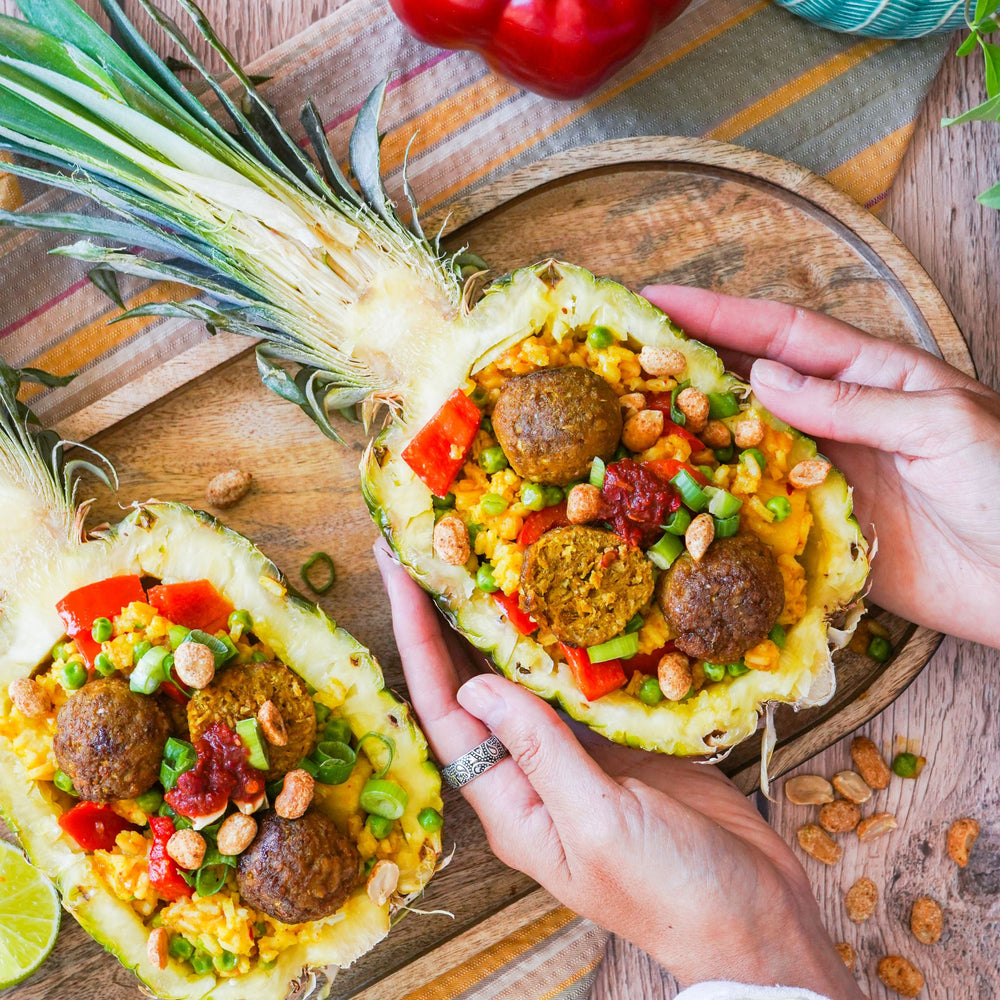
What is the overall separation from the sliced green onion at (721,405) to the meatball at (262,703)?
167cm

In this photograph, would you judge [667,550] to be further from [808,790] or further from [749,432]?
[808,790]

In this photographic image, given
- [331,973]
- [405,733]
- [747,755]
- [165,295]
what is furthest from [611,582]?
[165,295]

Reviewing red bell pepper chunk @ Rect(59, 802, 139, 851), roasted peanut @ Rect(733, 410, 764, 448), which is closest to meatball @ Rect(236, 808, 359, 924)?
red bell pepper chunk @ Rect(59, 802, 139, 851)

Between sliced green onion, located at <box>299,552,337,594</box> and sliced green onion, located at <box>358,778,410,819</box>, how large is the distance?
2.95 ft

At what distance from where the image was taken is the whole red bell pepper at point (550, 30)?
124 inches

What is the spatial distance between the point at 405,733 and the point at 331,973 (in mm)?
860

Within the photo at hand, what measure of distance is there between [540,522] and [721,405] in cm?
75

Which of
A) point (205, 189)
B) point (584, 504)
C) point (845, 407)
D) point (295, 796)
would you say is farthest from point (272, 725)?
point (845, 407)

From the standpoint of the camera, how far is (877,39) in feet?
12.0

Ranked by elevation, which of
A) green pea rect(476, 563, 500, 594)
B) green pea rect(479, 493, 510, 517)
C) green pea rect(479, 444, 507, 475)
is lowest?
green pea rect(476, 563, 500, 594)

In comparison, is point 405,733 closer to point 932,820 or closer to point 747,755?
point 747,755

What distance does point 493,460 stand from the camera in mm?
2906

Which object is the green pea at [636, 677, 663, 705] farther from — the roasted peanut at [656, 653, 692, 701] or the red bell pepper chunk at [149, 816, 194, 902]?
the red bell pepper chunk at [149, 816, 194, 902]

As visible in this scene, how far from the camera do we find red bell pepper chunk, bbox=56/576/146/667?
9.53ft
